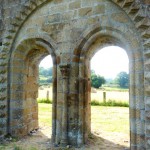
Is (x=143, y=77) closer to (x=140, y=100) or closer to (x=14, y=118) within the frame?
(x=140, y=100)

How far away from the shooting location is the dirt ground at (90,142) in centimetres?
623

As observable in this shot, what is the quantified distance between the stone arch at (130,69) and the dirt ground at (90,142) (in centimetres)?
45

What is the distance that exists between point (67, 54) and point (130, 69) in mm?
1758

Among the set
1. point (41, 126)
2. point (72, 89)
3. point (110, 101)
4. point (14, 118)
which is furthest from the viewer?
point (110, 101)

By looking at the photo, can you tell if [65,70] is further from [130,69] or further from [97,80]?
[97,80]

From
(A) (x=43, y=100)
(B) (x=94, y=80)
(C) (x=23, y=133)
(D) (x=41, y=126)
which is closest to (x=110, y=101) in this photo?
(A) (x=43, y=100)

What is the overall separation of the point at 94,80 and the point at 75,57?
36.6 m

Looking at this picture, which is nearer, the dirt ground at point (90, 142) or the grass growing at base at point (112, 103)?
the dirt ground at point (90, 142)

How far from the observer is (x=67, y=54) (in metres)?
6.39

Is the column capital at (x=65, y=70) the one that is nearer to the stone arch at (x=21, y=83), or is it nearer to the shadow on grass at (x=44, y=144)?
the stone arch at (x=21, y=83)

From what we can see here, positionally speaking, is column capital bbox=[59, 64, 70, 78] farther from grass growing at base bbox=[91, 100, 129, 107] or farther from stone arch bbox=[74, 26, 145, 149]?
grass growing at base bbox=[91, 100, 129, 107]

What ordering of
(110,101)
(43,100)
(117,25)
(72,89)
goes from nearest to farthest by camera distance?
(117,25)
(72,89)
(110,101)
(43,100)

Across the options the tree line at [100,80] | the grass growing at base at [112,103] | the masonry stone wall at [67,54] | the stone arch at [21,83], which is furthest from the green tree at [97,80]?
the stone arch at [21,83]

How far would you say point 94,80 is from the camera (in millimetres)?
42688
